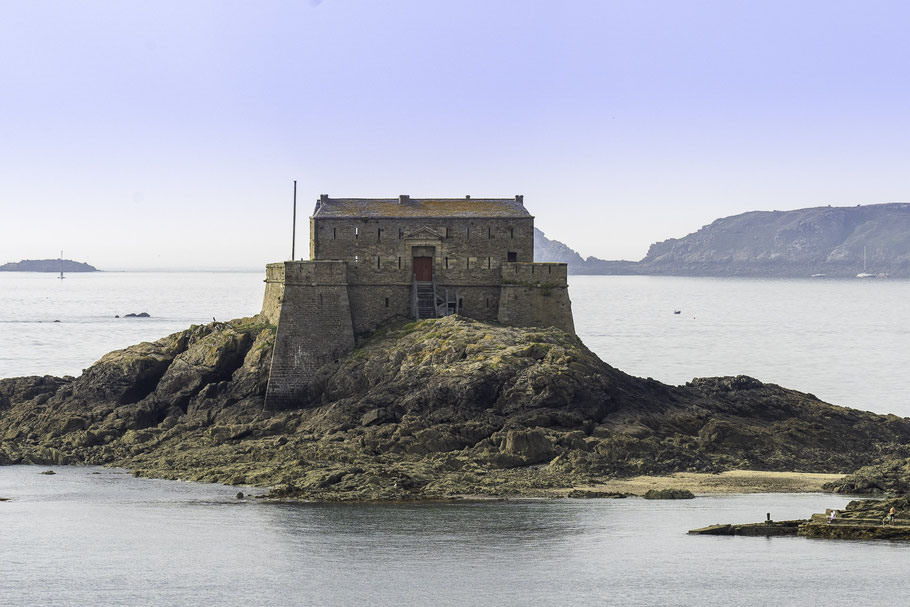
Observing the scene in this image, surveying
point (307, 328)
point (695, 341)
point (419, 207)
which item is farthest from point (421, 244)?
point (695, 341)

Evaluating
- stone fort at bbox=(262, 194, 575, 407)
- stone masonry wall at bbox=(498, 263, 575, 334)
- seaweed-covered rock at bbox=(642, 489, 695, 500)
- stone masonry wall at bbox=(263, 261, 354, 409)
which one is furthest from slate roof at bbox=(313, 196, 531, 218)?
seaweed-covered rock at bbox=(642, 489, 695, 500)

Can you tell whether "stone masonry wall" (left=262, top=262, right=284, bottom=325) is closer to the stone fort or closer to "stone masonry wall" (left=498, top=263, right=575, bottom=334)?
the stone fort

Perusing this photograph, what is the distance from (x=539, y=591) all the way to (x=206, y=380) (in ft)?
90.3

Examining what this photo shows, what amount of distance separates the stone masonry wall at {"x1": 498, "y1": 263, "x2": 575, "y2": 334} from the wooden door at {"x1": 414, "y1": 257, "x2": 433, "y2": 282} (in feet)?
12.3

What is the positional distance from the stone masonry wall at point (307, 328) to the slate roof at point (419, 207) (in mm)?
3267

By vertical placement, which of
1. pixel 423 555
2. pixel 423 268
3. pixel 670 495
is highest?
pixel 423 268

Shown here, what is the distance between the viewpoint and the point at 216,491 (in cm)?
5138

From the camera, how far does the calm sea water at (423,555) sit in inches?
1522

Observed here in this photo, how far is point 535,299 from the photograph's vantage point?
64188 millimetres

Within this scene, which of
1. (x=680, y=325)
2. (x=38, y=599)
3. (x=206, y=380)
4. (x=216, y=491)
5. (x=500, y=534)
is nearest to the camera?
(x=38, y=599)

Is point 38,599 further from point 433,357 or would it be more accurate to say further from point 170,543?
point 433,357

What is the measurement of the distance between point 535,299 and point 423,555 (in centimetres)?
2412

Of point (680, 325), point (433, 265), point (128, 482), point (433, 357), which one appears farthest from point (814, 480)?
point (680, 325)

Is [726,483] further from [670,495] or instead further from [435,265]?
[435,265]
